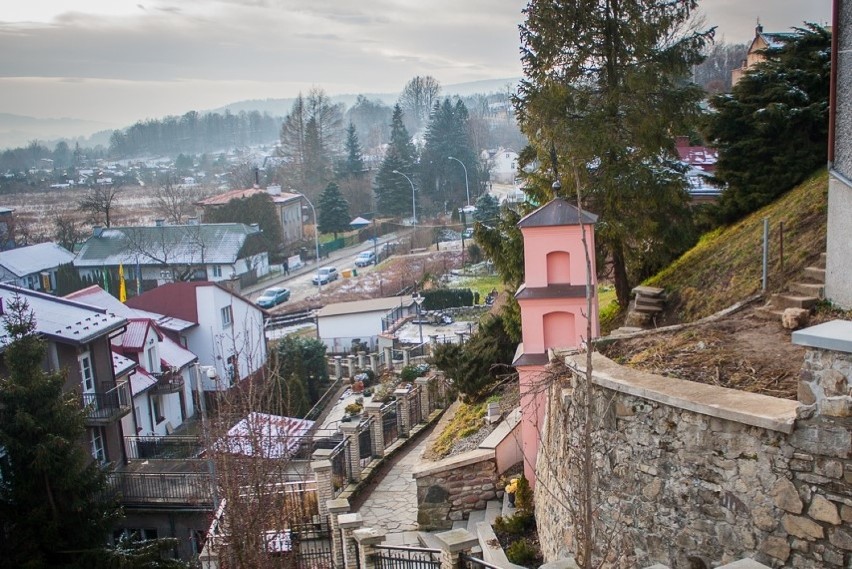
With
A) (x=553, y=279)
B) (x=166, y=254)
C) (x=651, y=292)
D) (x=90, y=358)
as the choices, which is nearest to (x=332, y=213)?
(x=166, y=254)

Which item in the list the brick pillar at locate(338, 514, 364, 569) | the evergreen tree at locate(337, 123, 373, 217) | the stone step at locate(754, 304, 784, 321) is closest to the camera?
the stone step at locate(754, 304, 784, 321)

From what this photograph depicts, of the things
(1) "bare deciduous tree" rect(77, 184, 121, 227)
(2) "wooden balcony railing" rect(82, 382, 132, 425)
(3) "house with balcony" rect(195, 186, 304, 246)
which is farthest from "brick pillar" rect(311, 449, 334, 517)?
(1) "bare deciduous tree" rect(77, 184, 121, 227)

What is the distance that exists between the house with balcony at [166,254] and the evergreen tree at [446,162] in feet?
72.8

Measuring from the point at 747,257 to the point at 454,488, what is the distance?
21.2 feet

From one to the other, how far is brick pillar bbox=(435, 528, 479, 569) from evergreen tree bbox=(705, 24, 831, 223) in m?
11.4

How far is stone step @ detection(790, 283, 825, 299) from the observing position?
1024 centimetres

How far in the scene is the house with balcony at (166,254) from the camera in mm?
52969

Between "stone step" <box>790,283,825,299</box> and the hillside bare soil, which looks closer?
the hillside bare soil

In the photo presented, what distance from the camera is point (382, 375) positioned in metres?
30.0

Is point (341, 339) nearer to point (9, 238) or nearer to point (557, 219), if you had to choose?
point (557, 219)

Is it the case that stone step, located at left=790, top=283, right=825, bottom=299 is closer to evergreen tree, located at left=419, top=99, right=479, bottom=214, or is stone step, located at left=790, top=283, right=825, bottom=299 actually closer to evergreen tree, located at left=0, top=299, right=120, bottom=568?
evergreen tree, located at left=0, top=299, right=120, bottom=568

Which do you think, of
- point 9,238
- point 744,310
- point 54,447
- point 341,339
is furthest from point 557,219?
point 9,238

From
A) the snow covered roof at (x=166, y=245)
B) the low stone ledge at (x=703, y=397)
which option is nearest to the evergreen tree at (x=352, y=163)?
the snow covered roof at (x=166, y=245)

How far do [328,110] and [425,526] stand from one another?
3312 inches
